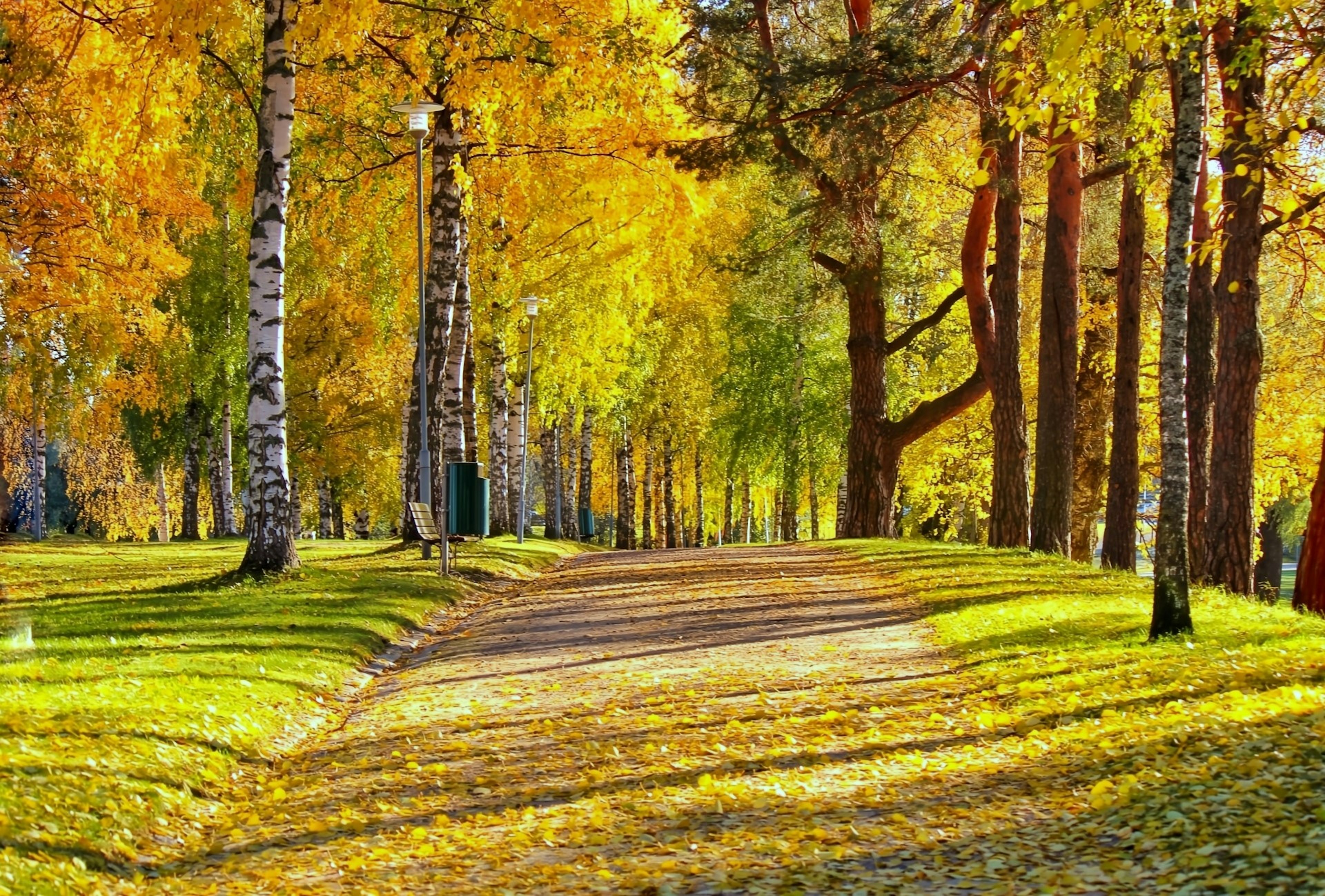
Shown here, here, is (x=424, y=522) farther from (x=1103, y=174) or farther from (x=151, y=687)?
(x=1103, y=174)

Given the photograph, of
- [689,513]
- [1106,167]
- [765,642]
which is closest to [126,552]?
[765,642]

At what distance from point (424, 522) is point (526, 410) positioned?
1282 cm

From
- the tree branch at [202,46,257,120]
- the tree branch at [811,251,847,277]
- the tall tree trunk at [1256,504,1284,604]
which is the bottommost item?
the tall tree trunk at [1256,504,1284,604]

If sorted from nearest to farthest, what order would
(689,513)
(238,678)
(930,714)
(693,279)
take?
(930,714) < (238,678) < (693,279) < (689,513)

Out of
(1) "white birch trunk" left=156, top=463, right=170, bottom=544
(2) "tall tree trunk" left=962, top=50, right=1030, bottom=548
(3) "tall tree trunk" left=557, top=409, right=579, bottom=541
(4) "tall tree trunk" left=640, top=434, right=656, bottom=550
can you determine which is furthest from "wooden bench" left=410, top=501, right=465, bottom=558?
(1) "white birch trunk" left=156, top=463, right=170, bottom=544

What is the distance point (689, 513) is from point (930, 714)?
65916mm

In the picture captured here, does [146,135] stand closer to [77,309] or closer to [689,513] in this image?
[77,309]

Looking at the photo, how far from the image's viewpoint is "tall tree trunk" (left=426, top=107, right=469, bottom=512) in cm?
2167

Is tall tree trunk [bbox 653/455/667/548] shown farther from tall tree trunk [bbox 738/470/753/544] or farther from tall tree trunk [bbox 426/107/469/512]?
tall tree trunk [bbox 426/107/469/512]

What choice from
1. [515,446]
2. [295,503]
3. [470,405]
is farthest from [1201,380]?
[295,503]

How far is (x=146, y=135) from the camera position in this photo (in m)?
18.1

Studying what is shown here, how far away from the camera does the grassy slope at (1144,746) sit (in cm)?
552

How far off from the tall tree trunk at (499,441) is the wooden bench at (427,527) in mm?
11407

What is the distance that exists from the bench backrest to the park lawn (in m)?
0.52
